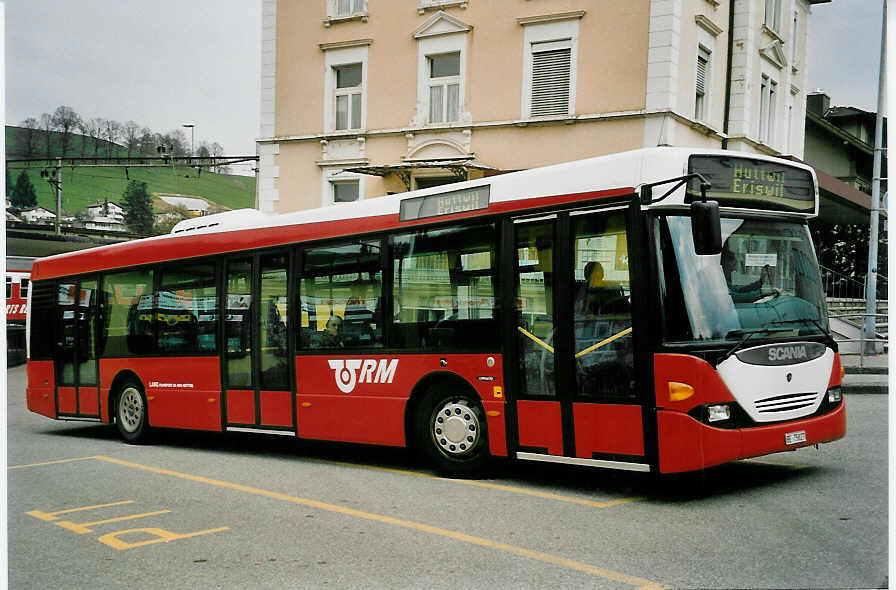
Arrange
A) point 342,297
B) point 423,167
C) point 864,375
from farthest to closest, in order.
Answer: point 423,167 < point 864,375 < point 342,297

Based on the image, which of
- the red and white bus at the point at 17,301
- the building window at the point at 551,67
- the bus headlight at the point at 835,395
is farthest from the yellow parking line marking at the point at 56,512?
the building window at the point at 551,67

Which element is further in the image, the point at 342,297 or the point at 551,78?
the point at 551,78

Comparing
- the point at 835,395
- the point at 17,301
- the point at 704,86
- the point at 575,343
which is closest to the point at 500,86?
the point at 704,86

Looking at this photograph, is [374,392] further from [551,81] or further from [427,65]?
[427,65]

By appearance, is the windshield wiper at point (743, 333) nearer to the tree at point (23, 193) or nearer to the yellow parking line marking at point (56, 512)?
the yellow parking line marking at point (56, 512)

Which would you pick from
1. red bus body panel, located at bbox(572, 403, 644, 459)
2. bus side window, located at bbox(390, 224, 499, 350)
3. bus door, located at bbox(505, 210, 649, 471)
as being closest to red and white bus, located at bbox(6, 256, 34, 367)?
bus side window, located at bbox(390, 224, 499, 350)

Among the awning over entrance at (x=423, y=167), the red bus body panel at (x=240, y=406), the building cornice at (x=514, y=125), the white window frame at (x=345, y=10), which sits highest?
the white window frame at (x=345, y=10)

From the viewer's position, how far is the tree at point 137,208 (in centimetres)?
820

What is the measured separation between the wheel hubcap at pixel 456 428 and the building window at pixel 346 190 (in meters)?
7.58

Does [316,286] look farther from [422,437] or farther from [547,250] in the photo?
[547,250]

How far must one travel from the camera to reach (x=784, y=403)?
22.5 feet

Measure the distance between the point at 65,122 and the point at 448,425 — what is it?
3826mm

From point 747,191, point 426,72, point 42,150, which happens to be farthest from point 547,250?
point 426,72

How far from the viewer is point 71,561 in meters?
5.57
